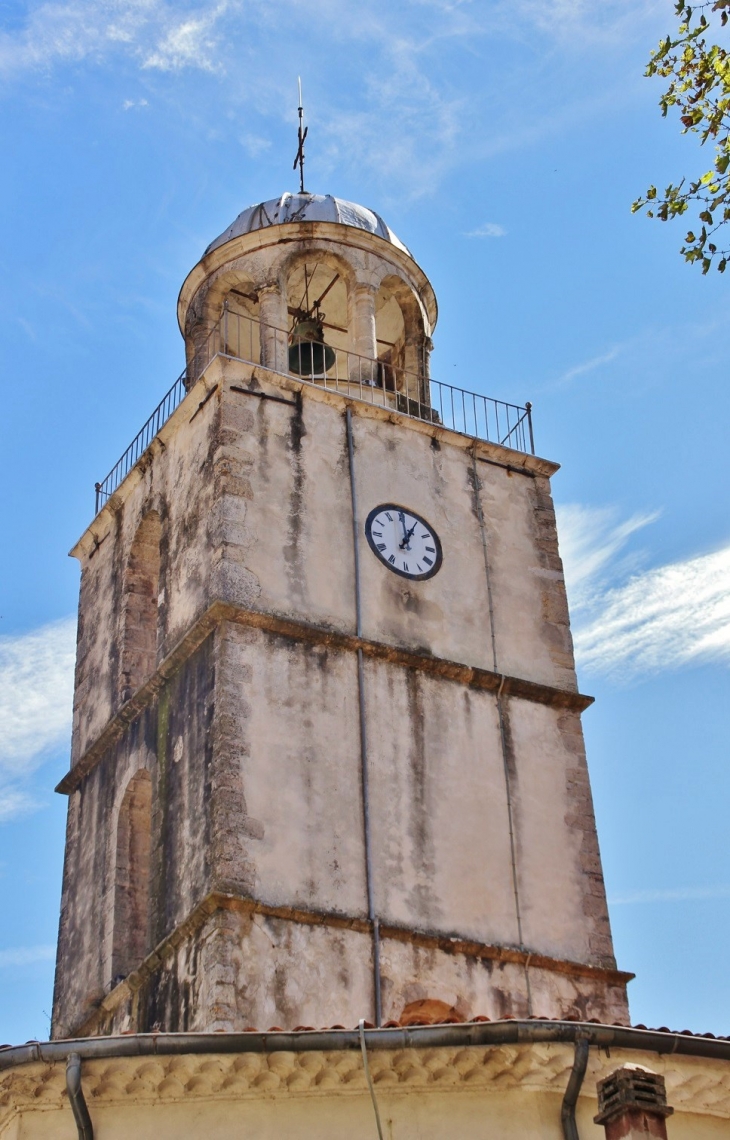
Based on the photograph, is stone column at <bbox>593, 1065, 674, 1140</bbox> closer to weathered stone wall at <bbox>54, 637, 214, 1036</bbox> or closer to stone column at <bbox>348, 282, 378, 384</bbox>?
weathered stone wall at <bbox>54, 637, 214, 1036</bbox>

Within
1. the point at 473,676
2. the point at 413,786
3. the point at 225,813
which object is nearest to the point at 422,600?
the point at 473,676

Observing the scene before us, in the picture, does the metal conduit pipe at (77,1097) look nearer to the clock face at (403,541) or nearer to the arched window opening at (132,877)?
the arched window opening at (132,877)

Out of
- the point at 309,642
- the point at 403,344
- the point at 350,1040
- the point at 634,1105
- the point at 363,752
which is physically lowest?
the point at 634,1105

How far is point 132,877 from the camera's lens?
22016mm

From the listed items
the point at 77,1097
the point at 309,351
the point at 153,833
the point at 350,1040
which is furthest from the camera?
the point at 309,351

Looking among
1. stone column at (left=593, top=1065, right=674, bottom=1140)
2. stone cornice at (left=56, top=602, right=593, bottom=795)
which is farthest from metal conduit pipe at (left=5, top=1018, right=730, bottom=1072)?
stone cornice at (left=56, top=602, right=593, bottom=795)

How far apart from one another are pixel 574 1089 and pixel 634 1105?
35.9 inches

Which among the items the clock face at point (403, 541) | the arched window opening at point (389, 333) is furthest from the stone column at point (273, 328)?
the clock face at point (403, 541)

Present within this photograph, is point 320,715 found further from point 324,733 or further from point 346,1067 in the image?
point 346,1067

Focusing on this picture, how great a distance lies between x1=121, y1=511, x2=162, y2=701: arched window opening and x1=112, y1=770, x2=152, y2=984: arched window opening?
1.35 m

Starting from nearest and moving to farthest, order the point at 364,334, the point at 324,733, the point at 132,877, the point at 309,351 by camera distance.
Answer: the point at 324,733 < the point at 132,877 < the point at 364,334 < the point at 309,351

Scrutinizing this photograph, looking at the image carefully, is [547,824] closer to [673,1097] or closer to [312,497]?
[312,497]

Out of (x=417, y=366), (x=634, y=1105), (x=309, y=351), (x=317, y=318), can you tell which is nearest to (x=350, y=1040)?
(x=634, y=1105)

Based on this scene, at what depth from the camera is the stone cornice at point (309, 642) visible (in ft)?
69.6
